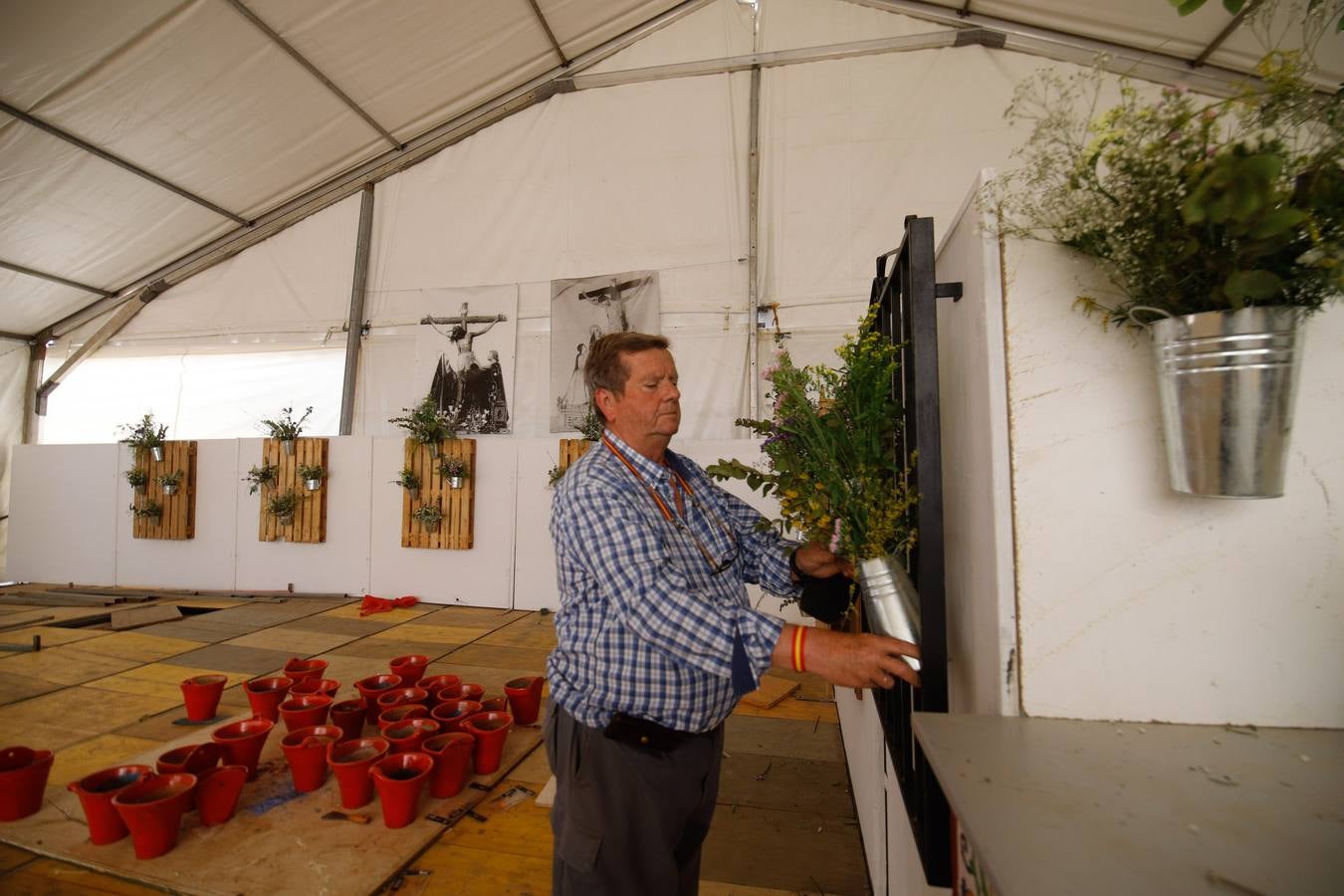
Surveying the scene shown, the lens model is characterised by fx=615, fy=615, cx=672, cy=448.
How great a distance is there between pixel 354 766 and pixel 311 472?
18.3 ft

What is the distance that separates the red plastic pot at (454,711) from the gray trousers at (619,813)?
1.83 meters

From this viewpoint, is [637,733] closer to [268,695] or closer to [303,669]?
[268,695]

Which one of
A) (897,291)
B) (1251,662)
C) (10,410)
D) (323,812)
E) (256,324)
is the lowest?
(323,812)

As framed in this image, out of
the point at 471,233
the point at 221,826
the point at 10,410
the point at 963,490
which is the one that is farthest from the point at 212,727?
the point at 10,410

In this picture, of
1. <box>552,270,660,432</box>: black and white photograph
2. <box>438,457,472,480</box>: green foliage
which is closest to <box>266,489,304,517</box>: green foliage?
<box>438,457,472,480</box>: green foliage

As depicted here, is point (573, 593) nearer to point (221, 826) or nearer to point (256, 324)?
point (221, 826)

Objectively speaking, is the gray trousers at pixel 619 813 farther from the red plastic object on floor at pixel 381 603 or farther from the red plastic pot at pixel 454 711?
the red plastic object on floor at pixel 381 603

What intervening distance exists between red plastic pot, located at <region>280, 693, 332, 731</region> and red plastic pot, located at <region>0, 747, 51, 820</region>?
88 cm

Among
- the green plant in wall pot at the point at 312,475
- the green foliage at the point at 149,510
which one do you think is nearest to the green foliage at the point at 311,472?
the green plant in wall pot at the point at 312,475

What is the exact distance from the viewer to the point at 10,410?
29.9 ft

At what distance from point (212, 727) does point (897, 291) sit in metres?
4.24

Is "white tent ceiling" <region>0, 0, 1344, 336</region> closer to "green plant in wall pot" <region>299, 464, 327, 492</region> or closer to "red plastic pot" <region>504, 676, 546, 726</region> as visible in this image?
"green plant in wall pot" <region>299, 464, 327, 492</region>

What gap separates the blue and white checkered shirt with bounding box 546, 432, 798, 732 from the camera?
4.13 feet

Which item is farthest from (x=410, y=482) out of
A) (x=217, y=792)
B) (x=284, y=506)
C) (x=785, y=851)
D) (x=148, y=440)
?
(x=785, y=851)
